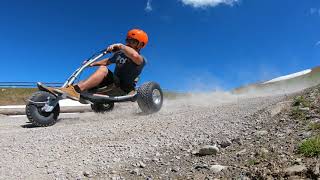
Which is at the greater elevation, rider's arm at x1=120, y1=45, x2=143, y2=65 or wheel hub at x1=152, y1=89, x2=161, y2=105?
rider's arm at x1=120, y1=45, x2=143, y2=65

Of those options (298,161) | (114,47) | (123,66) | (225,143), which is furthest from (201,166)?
(123,66)

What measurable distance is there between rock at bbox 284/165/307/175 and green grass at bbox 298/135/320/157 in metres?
→ 0.33

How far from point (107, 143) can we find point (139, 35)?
453 centimetres

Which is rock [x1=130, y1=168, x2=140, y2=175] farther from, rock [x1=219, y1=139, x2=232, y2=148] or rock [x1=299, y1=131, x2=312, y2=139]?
rock [x1=299, y1=131, x2=312, y2=139]

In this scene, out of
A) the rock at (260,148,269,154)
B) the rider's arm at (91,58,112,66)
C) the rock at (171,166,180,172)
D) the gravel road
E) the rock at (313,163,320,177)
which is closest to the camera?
the rock at (313,163,320,177)

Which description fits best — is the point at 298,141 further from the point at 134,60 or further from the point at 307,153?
the point at 134,60

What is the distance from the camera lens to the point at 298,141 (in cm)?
651

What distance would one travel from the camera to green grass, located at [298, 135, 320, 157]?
19.3ft

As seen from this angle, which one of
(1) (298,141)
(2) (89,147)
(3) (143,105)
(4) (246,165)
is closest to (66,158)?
(2) (89,147)

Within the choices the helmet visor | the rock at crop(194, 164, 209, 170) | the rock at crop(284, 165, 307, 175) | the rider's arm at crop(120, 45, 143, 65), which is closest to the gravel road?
the rock at crop(194, 164, 209, 170)

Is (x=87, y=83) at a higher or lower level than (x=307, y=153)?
higher

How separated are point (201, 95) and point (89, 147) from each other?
29.6 feet

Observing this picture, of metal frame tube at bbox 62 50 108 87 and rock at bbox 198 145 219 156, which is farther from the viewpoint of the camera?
metal frame tube at bbox 62 50 108 87

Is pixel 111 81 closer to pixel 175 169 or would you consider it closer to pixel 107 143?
pixel 107 143
